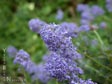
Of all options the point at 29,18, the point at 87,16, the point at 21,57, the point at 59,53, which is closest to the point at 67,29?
the point at 21,57

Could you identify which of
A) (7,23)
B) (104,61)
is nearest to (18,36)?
(7,23)

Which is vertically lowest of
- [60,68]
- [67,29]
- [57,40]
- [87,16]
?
[60,68]

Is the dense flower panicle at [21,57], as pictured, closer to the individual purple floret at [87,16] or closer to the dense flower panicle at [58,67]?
the dense flower panicle at [58,67]

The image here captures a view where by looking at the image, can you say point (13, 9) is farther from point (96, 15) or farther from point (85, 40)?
point (85, 40)

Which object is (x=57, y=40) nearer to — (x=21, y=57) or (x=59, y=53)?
(x=59, y=53)

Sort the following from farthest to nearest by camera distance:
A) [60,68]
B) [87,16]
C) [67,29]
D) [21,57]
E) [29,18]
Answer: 1. [29,18]
2. [87,16]
3. [67,29]
4. [21,57]
5. [60,68]

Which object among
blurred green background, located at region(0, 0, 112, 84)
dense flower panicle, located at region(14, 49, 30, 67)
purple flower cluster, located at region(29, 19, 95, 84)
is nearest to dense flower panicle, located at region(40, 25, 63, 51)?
purple flower cluster, located at region(29, 19, 95, 84)

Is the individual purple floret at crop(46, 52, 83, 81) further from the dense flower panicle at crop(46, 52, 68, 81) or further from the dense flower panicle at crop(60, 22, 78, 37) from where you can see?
the dense flower panicle at crop(60, 22, 78, 37)

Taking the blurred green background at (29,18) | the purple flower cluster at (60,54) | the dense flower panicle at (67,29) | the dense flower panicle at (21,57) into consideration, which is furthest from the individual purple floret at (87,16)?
the purple flower cluster at (60,54)

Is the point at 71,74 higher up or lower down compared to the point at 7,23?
lower down

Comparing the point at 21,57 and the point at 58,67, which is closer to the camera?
the point at 58,67

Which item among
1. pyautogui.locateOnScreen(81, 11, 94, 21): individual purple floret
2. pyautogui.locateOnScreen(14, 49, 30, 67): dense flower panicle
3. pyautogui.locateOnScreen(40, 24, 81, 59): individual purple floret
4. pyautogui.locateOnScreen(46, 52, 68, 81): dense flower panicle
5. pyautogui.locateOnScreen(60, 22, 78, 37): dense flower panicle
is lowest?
pyautogui.locateOnScreen(46, 52, 68, 81): dense flower panicle
